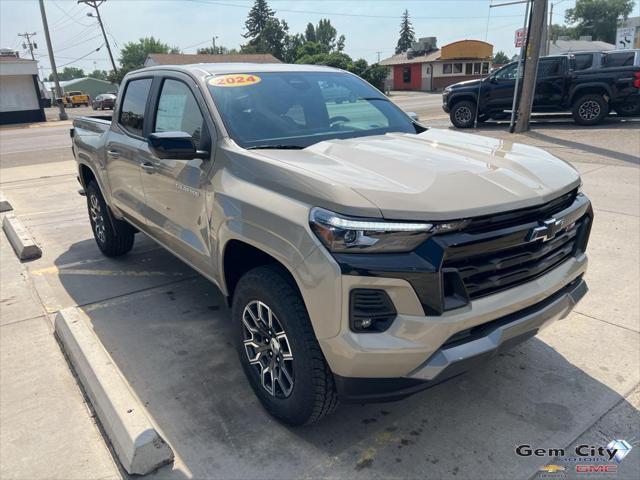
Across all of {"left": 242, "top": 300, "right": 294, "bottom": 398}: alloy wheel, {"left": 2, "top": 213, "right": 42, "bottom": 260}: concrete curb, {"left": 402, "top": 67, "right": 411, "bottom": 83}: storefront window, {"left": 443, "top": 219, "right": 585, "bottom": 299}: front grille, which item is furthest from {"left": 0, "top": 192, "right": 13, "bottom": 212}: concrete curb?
{"left": 402, "top": 67, "right": 411, "bottom": 83}: storefront window

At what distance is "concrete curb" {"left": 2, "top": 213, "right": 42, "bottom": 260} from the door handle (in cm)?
260

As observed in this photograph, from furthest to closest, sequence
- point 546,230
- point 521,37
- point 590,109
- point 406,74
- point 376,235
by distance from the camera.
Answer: point 406,74, point 590,109, point 521,37, point 546,230, point 376,235

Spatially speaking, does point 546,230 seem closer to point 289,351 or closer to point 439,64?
point 289,351

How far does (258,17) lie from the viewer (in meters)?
89.9

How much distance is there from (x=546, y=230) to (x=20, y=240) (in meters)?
5.78

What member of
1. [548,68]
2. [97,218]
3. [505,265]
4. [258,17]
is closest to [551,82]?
[548,68]

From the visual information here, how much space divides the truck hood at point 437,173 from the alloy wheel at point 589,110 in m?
12.8

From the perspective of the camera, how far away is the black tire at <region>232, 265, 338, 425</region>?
2.47 meters

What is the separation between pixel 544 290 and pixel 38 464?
2.71 m

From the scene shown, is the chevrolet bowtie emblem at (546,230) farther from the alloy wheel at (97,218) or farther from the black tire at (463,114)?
the black tire at (463,114)

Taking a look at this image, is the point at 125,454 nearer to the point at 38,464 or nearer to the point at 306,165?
the point at 38,464

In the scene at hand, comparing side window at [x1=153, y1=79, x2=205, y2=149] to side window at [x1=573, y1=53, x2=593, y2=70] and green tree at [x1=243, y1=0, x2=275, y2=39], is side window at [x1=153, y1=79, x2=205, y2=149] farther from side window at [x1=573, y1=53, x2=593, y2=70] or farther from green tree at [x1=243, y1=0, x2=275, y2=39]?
green tree at [x1=243, y1=0, x2=275, y2=39]

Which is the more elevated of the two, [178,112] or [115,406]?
[178,112]

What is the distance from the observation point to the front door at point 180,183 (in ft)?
10.7
